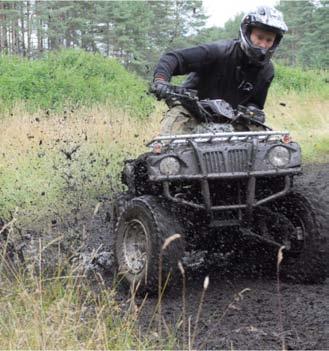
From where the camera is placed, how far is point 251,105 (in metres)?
6.07

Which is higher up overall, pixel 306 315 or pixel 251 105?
pixel 251 105

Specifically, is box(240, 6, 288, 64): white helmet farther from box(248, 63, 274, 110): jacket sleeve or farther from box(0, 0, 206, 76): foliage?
box(0, 0, 206, 76): foliage

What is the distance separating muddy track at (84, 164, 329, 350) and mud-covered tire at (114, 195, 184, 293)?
18cm

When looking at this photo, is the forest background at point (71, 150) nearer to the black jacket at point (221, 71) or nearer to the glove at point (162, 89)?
the black jacket at point (221, 71)

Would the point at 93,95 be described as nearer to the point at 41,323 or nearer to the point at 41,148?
the point at 41,148

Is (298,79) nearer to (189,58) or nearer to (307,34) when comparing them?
(307,34)

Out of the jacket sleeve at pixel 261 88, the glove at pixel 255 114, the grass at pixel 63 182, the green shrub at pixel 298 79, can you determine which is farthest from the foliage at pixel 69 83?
the glove at pixel 255 114

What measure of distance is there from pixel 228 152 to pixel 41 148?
20.1 ft

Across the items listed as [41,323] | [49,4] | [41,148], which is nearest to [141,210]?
[41,323]

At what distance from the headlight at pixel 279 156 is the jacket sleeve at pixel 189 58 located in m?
1.13

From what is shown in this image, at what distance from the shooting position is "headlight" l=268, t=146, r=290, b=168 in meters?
5.01

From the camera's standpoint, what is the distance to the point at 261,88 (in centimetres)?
607

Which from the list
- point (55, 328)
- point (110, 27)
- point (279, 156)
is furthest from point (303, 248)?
point (110, 27)

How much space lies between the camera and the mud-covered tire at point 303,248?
516cm
